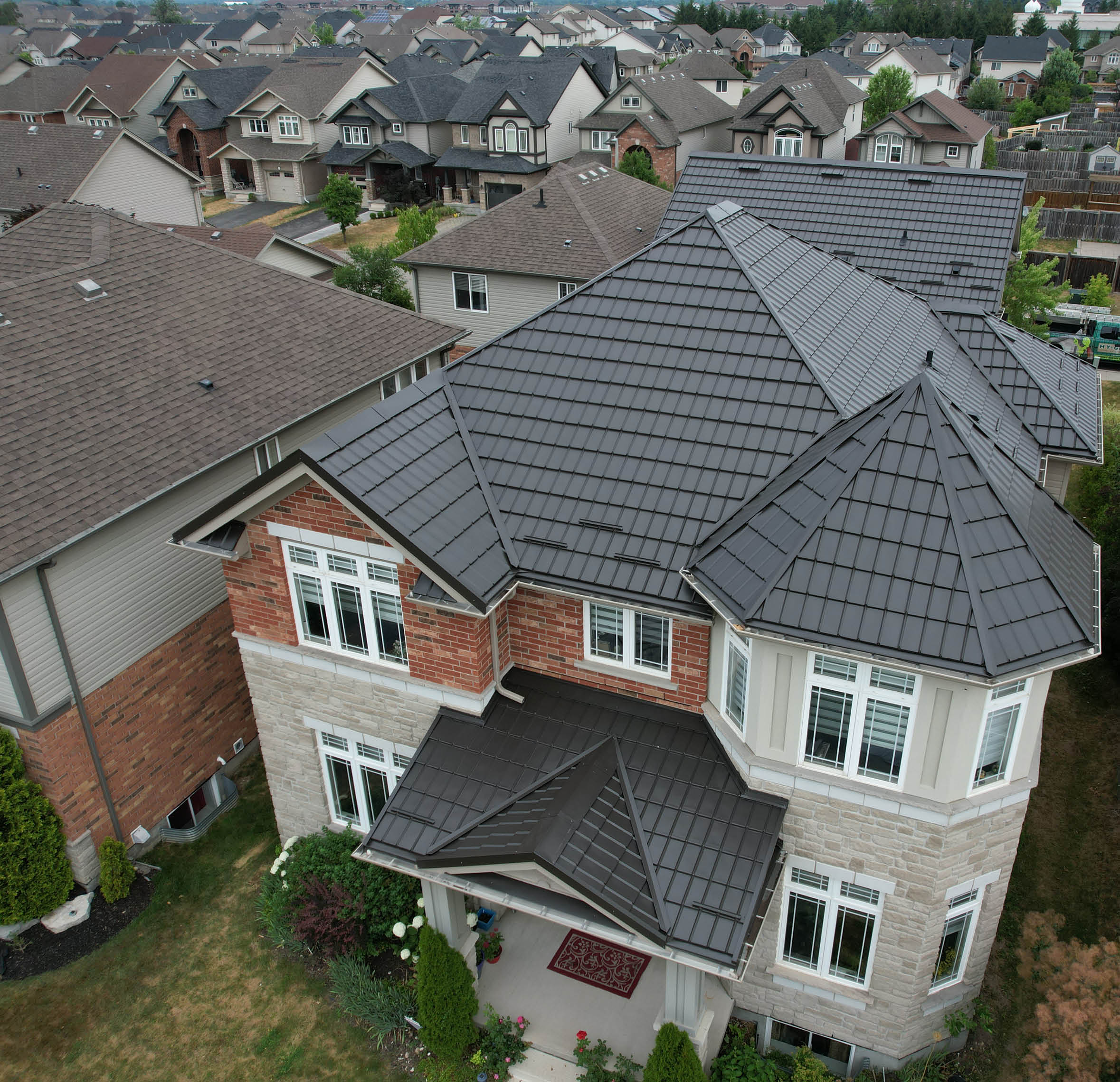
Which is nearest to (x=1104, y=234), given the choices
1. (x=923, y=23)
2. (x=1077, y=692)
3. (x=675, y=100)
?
(x=675, y=100)

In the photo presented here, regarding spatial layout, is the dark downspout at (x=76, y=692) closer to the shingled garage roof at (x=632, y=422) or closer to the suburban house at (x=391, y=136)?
the shingled garage roof at (x=632, y=422)

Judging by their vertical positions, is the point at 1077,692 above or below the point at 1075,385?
below

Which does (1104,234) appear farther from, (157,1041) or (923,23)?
(923,23)

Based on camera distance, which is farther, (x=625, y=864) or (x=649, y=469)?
(x=649, y=469)

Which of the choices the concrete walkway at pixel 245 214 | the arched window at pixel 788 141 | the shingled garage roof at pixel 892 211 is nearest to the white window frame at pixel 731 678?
Answer: the shingled garage roof at pixel 892 211

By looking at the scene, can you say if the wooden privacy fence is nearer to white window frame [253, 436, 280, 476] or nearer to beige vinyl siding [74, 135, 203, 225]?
white window frame [253, 436, 280, 476]

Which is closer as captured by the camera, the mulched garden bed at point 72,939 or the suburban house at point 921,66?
the mulched garden bed at point 72,939

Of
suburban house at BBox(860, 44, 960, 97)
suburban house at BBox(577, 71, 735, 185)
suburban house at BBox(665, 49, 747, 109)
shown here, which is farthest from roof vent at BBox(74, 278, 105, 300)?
suburban house at BBox(860, 44, 960, 97)
